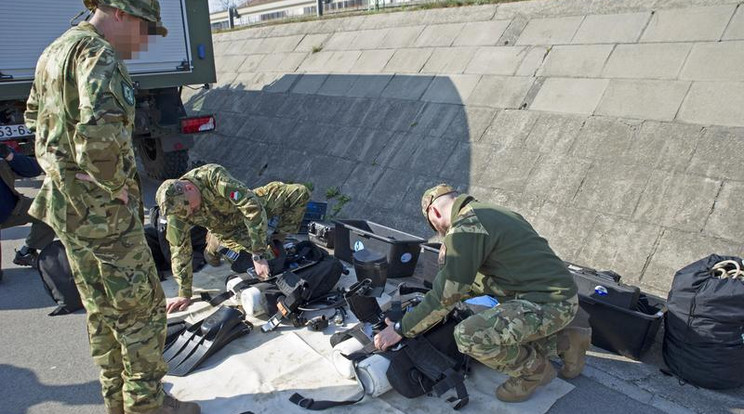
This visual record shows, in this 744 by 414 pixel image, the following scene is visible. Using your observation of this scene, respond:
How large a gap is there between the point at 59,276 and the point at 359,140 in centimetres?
358

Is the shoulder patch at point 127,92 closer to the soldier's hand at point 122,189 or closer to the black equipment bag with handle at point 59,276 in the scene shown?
the soldier's hand at point 122,189

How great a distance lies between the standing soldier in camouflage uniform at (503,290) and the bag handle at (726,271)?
2.82 feet

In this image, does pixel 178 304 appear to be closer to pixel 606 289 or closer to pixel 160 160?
pixel 606 289

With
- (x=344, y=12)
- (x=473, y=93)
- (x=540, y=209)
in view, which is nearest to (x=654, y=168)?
(x=540, y=209)

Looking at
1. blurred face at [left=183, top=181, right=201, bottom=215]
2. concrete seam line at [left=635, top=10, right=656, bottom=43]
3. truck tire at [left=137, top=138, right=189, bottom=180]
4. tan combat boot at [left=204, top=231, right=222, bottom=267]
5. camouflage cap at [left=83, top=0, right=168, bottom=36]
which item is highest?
camouflage cap at [left=83, top=0, right=168, bottom=36]

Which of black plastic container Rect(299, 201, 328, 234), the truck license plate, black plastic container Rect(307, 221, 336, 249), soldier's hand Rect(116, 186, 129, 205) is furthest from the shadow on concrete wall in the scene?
soldier's hand Rect(116, 186, 129, 205)

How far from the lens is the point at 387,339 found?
275cm

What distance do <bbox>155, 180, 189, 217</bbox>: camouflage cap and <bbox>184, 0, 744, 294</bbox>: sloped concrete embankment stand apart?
2.18 metres

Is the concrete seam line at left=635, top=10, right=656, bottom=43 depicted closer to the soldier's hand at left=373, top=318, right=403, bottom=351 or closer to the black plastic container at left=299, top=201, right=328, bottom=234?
the black plastic container at left=299, top=201, right=328, bottom=234

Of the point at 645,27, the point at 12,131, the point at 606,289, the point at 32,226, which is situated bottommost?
the point at 32,226

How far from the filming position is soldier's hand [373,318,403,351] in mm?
2740

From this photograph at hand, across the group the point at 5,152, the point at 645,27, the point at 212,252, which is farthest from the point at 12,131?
the point at 645,27

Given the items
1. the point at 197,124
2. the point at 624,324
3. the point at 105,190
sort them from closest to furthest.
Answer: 1. the point at 105,190
2. the point at 624,324
3. the point at 197,124

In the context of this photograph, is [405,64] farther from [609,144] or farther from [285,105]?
[609,144]
